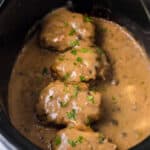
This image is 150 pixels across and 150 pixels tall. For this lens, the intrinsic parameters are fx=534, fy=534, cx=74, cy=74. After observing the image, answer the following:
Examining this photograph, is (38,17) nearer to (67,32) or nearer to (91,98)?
(67,32)

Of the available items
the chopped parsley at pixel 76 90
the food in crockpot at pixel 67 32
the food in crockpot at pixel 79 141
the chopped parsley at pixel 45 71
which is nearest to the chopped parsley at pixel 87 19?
the food in crockpot at pixel 67 32

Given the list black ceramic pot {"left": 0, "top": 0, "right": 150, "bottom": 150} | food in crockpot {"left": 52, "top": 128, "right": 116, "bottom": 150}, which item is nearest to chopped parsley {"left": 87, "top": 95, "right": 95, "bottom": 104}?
food in crockpot {"left": 52, "top": 128, "right": 116, "bottom": 150}

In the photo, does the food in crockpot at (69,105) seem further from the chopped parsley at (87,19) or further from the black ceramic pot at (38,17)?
the chopped parsley at (87,19)

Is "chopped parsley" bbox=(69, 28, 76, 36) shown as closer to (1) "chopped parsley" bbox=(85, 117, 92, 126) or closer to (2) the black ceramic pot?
(2) the black ceramic pot

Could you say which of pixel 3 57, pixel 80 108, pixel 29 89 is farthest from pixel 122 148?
pixel 3 57

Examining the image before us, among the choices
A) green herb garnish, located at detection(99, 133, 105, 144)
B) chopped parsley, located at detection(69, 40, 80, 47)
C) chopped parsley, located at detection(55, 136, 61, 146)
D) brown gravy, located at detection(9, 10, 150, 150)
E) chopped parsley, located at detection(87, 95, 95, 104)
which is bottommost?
brown gravy, located at detection(9, 10, 150, 150)
